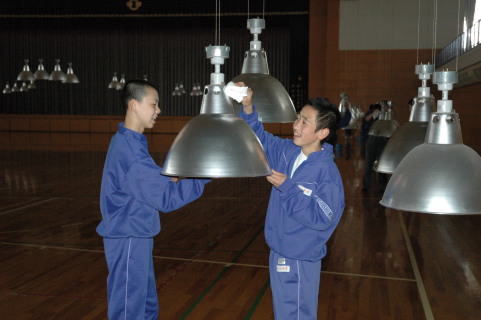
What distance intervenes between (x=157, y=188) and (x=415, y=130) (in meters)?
1.20

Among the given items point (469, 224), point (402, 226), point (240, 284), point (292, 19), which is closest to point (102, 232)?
point (240, 284)

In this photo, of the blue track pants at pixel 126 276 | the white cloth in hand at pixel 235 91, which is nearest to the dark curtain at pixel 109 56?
the blue track pants at pixel 126 276

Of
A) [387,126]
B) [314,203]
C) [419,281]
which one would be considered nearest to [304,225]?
[314,203]

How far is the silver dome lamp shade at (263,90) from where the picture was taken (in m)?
2.45

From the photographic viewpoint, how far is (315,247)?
2867mm

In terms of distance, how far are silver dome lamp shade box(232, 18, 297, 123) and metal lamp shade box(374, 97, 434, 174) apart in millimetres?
436

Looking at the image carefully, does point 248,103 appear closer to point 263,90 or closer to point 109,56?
point 263,90

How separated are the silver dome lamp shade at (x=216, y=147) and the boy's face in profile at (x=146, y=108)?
55.5 inches

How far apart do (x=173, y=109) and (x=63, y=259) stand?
2233 centimetres

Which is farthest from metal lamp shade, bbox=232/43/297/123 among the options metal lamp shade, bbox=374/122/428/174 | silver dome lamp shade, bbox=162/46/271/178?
silver dome lamp shade, bbox=162/46/271/178

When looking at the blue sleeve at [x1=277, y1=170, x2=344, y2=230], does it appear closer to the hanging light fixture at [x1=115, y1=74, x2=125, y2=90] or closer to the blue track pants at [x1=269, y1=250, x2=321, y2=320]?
the blue track pants at [x1=269, y1=250, x2=321, y2=320]

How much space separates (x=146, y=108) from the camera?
10.2ft

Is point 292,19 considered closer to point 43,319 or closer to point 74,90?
point 74,90

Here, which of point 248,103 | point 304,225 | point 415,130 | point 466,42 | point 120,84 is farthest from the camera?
point 120,84
